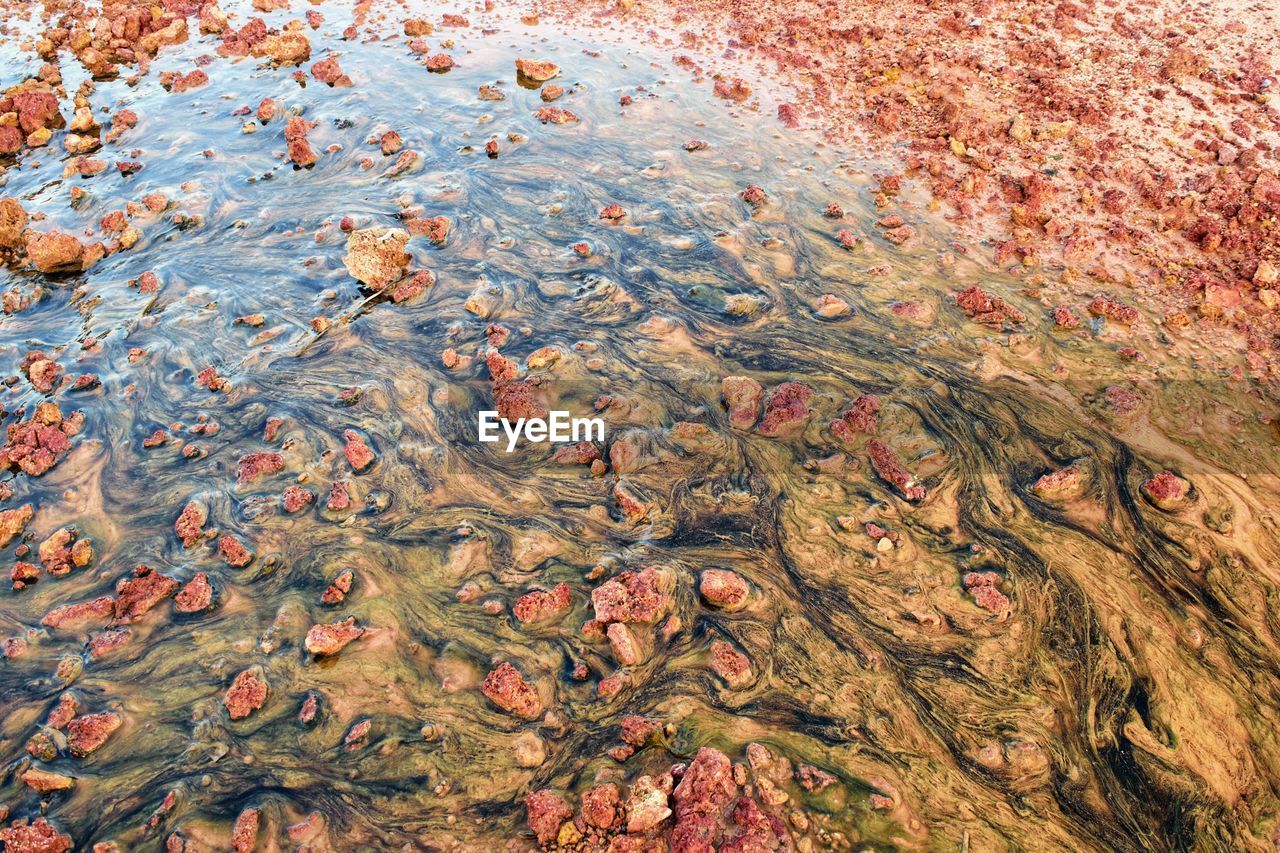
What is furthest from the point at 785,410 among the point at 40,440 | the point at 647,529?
the point at 40,440

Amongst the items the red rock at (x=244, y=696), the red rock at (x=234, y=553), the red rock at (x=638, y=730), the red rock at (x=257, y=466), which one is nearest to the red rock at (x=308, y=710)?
the red rock at (x=244, y=696)

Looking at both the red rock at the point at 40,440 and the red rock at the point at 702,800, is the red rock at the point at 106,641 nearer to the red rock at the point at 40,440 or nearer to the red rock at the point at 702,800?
the red rock at the point at 40,440

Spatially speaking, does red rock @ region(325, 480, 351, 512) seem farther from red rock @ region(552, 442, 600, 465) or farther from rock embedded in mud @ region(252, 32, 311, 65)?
rock embedded in mud @ region(252, 32, 311, 65)

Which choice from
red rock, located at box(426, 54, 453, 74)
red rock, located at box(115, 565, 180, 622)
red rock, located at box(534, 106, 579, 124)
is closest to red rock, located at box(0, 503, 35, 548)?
red rock, located at box(115, 565, 180, 622)

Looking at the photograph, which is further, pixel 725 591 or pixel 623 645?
pixel 725 591

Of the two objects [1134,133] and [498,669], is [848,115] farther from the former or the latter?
[498,669]

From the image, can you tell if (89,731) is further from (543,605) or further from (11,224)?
(11,224)
